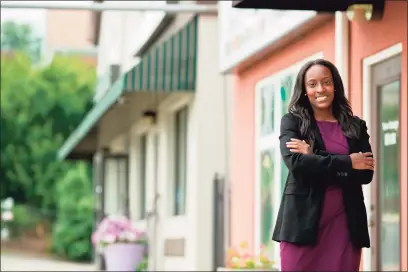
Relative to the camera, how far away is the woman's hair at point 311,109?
18.5ft

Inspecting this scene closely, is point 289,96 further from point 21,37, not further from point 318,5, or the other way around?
point 21,37

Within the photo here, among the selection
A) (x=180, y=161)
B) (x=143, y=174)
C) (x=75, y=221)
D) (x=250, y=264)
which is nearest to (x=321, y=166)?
(x=250, y=264)

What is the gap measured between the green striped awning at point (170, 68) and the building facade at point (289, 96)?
1278 millimetres

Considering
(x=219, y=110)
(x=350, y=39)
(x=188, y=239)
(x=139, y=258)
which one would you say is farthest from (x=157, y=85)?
(x=350, y=39)

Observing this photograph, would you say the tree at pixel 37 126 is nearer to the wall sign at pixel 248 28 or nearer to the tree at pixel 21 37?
the wall sign at pixel 248 28

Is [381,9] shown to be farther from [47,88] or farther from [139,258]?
[47,88]

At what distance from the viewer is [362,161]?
558cm

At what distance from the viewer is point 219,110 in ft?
53.2

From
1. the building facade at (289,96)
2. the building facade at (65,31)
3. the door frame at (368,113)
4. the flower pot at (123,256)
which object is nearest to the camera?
the building facade at (289,96)

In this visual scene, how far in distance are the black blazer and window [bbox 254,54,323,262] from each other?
6655 millimetres

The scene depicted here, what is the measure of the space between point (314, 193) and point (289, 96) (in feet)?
22.6

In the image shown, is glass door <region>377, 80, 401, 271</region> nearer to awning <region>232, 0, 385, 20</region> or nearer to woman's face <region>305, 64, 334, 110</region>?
awning <region>232, 0, 385, 20</region>

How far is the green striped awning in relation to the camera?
53.3ft

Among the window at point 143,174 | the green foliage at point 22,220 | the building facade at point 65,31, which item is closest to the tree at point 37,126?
the green foliage at point 22,220
